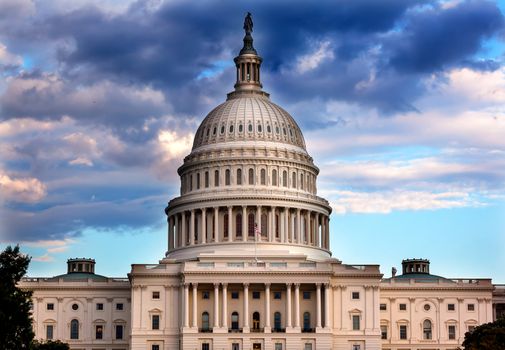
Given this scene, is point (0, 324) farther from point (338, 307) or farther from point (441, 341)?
point (441, 341)

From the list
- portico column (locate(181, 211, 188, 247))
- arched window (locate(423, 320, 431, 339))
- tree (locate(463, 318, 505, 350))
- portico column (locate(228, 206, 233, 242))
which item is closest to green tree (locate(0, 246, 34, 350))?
tree (locate(463, 318, 505, 350))

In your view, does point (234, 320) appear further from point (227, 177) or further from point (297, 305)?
point (227, 177)

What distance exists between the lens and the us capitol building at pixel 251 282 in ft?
536

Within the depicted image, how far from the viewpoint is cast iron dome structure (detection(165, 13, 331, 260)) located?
17850 cm

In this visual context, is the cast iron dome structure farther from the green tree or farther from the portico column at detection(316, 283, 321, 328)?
the green tree

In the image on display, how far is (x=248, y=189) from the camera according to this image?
591 ft

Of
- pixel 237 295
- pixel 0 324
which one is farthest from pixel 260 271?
pixel 0 324

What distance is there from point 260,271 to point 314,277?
641 centimetres

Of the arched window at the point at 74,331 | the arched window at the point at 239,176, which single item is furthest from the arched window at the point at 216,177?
the arched window at the point at 74,331

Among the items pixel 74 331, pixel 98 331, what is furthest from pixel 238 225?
pixel 74 331

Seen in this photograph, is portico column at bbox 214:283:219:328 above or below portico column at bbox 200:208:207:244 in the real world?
below

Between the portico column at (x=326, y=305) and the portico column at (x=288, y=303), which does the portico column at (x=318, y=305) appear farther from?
the portico column at (x=288, y=303)

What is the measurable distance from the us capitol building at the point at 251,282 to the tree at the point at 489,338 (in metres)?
28.1

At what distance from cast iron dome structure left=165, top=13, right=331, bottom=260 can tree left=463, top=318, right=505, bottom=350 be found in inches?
1664
